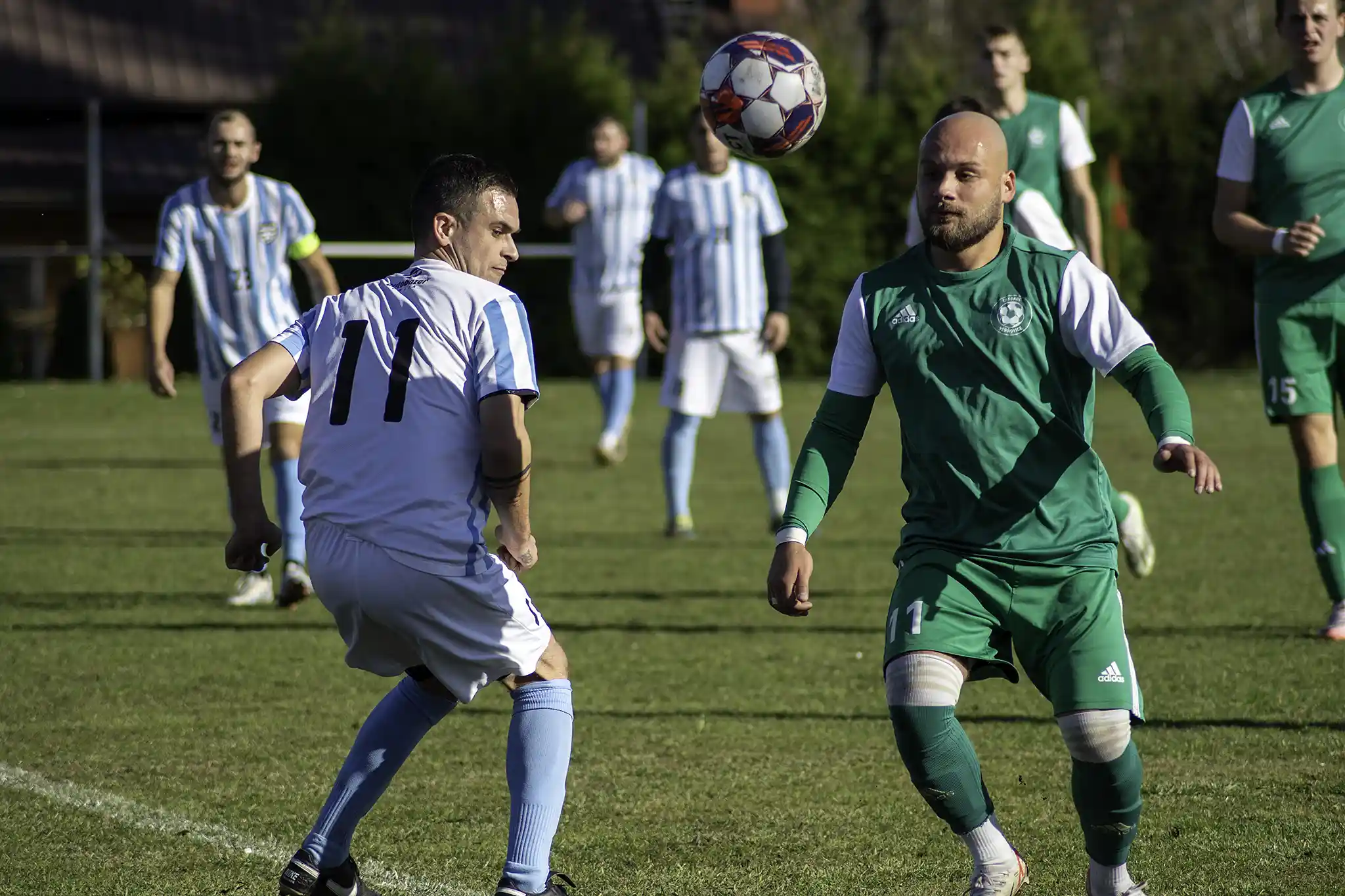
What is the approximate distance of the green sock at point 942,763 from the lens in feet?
12.4

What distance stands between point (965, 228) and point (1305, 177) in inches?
139

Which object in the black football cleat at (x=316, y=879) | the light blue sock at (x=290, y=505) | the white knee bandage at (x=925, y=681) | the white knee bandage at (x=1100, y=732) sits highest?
the white knee bandage at (x=925, y=681)

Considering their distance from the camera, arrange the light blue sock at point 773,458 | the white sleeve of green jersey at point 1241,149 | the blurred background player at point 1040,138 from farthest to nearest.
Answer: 1. the light blue sock at point 773,458
2. the blurred background player at point 1040,138
3. the white sleeve of green jersey at point 1241,149

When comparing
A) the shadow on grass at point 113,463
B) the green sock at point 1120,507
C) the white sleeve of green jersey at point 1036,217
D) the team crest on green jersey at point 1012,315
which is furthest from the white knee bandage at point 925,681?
the shadow on grass at point 113,463

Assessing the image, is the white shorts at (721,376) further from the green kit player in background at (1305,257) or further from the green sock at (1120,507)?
the green kit player in background at (1305,257)

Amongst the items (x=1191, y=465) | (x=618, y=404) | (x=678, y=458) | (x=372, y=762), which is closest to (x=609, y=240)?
(x=618, y=404)

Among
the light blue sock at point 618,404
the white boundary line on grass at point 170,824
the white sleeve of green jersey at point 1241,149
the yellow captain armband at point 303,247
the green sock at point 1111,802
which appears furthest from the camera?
the light blue sock at point 618,404

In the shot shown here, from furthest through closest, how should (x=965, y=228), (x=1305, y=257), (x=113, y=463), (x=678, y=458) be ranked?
1. (x=113, y=463)
2. (x=678, y=458)
3. (x=1305, y=257)
4. (x=965, y=228)

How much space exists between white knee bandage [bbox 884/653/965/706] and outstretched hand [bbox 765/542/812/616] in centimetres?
25

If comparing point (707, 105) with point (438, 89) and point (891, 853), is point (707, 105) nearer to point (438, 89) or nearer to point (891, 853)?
point (891, 853)

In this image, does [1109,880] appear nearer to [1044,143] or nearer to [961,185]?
[961,185]

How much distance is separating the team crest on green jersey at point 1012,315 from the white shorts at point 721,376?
6.39 m

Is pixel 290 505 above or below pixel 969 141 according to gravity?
below

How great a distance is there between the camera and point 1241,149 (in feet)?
23.0
